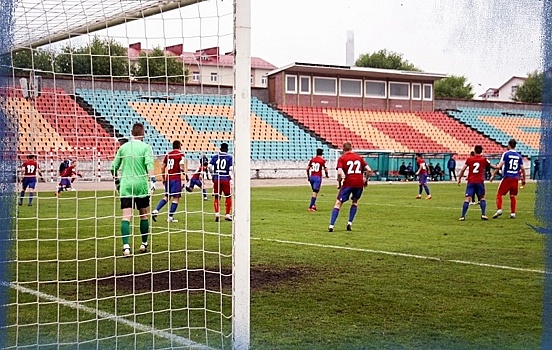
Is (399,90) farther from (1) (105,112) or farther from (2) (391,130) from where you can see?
(1) (105,112)

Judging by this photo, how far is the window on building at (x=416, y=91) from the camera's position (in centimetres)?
4159

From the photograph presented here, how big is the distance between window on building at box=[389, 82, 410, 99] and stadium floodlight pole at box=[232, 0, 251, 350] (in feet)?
121

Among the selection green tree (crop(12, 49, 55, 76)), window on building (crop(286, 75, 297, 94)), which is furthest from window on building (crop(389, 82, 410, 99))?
green tree (crop(12, 49, 55, 76))

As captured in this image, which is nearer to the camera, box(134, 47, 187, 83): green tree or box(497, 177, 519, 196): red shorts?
box(134, 47, 187, 83): green tree

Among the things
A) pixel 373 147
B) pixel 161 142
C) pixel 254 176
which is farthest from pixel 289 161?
pixel 161 142

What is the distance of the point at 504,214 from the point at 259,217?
6144 millimetres

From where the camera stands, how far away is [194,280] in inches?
307

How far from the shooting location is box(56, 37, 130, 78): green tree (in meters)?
6.09

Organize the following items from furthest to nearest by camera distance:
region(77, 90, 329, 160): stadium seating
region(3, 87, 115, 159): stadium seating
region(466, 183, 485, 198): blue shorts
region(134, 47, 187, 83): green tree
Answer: region(466, 183, 485, 198): blue shorts, region(77, 90, 329, 160): stadium seating, region(134, 47, 187, 83): green tree, region(3, 87, 115, 159): stadium seating

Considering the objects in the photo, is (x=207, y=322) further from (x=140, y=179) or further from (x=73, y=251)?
(x=73, y=251)

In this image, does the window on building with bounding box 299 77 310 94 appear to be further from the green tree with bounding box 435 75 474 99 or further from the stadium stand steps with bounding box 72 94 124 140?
the stadium stand steps with bounding box 72 94 124 140

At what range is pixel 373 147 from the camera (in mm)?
38094

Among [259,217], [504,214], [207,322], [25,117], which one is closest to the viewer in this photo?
[25,117]

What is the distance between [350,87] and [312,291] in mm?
34144
